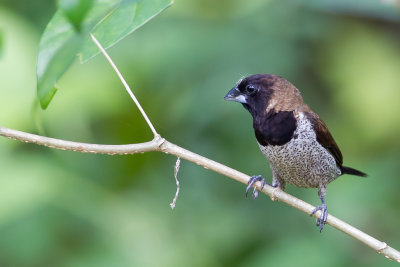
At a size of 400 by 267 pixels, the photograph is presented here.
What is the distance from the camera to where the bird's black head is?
10.7 feet

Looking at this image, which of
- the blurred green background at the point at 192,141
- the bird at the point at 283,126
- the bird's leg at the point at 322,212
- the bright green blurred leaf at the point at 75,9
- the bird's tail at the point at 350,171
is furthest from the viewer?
the blurred green background at the point at 192,141

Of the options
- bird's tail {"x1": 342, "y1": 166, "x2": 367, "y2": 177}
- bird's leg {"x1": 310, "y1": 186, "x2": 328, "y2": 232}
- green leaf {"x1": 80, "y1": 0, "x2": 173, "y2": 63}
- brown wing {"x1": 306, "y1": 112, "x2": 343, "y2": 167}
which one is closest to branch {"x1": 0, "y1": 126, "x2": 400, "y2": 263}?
bird's leg {"x1": 310, "y1": 186, "x2": 328, "y2": 232}

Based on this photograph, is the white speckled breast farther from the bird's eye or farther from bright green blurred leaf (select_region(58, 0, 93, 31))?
bright green blurred leaf (select_region(58, 0, 93, 31))

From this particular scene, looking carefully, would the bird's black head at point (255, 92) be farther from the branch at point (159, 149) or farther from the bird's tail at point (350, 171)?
the branch at point (159, 149)

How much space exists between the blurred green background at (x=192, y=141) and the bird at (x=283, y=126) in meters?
0.71

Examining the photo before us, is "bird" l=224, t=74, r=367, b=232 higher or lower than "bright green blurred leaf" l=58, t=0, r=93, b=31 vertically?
lower

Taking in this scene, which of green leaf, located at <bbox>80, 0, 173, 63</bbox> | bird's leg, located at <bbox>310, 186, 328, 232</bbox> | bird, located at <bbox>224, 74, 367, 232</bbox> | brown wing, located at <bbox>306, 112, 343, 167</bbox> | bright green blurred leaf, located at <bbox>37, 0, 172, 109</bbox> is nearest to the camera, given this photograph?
bright green blurred leaf, located at <bbox>37, 0, 172, 109</bbox>

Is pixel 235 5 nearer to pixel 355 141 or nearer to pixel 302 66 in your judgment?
pixel 302 66

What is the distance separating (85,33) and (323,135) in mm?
2317

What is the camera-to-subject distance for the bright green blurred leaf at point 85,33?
1334 millimetres

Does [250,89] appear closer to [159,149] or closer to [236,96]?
[236,96]

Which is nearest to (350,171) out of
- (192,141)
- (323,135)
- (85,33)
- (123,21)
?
(323,135)

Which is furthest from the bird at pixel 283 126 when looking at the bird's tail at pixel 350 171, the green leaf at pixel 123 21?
the green leaf at pixel 123 21

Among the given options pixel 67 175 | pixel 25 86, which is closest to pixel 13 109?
pixel 25 86
